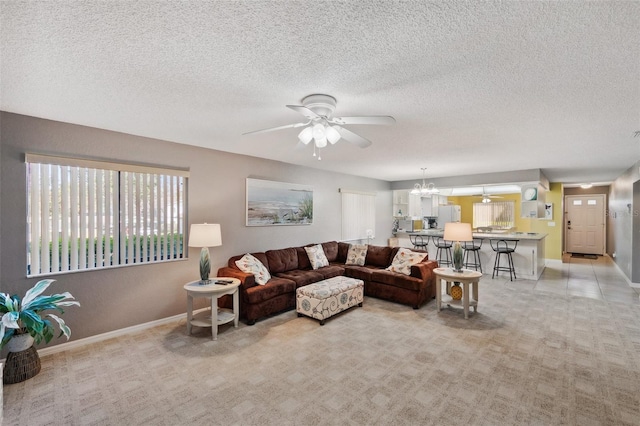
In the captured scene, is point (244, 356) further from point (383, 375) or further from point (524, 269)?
point (524, 269)

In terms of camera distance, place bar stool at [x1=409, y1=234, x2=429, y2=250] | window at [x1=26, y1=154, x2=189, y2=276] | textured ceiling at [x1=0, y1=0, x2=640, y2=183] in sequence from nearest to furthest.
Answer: textured ceiling at [x1=0, y1=0, x2=640, y2=183], window at [x1=26, y1=154, x2=189, y2=276], bar stool at [x1=409, y1=234, x2=429, y2=250]

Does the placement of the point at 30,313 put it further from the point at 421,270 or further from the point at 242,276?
the point at 421,270

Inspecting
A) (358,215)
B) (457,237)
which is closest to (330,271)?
(457,237)

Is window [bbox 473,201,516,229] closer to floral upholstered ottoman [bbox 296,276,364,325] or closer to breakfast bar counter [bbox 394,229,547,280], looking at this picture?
breakfast bar counter [bbox 394,229,547,280]

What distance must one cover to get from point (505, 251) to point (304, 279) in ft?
15.1

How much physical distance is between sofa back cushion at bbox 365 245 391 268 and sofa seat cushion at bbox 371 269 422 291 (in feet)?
1.63

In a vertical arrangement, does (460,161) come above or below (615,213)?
above

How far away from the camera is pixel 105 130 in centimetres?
343

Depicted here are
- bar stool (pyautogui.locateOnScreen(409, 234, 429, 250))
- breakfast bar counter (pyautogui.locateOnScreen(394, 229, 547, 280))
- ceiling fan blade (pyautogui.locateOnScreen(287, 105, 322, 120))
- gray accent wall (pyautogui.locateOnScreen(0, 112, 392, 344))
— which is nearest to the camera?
ceiling fan blade (pyautogui.locateOnScreen(287, 105, 322, 120))

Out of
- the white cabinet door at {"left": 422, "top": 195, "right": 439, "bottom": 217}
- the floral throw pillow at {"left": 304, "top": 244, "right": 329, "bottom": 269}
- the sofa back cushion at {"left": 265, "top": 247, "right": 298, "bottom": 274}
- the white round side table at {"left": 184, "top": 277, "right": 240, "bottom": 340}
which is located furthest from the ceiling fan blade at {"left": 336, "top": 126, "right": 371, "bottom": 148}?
the white cabinet door at {"left": 422, "top": 195, "right": 439, "bottom": 217}

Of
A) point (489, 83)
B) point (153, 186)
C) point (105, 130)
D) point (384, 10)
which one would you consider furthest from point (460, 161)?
point (105, 130)

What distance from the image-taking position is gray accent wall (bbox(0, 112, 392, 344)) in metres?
2.85

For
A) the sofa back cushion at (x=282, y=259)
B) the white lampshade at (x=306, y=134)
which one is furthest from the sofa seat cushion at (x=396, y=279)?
the white lampshade at (x=306, y=134)

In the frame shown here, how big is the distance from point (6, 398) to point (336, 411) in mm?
2623
